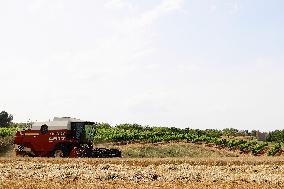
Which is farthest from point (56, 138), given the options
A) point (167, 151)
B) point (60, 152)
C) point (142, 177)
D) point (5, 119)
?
point (5, 119)

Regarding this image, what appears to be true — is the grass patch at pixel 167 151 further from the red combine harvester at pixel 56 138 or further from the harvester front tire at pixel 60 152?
the harvester front tire at pixel 60 152

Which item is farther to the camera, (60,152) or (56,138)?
(56,138)

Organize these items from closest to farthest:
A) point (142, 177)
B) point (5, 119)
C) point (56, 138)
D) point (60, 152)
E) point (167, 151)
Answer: point (142, 177)
point (60, 152)
point (56, 138)
point (167, 151)
point (5, 119)

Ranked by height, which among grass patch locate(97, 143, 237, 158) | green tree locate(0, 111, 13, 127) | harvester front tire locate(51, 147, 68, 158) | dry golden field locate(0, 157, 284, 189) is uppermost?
green tree locate(0, 111, 13, 127)

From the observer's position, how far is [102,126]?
65688 millimetres

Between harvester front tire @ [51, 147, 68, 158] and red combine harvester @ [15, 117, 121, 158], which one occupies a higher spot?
red combine harvester @ [15, 117, 121, 158]

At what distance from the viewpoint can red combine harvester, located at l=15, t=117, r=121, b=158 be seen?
35406 millimetres

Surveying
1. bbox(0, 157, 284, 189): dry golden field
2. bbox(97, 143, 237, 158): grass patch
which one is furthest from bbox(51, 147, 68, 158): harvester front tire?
bbox(0, 157, 284, 189): dry golden field

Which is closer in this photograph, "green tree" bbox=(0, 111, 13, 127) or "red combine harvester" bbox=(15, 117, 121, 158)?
"red combine harvester" bbox=(15, 117, 121, 158)

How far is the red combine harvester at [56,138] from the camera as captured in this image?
3541 centimetres

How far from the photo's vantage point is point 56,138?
3569 cm

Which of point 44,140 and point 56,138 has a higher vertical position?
point 56,138

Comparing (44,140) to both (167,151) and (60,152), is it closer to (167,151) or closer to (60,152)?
(60,152)

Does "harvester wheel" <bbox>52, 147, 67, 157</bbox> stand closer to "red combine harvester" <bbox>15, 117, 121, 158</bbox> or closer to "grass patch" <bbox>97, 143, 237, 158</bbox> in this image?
"red combine harvester" <bbox>15, 117, 121, 158</bbox>
